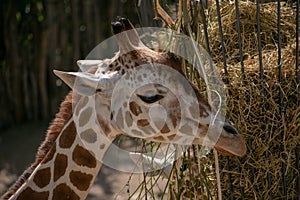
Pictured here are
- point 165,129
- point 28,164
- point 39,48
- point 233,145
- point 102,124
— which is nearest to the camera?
point 233,145

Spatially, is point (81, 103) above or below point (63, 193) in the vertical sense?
above

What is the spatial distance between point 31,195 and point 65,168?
7.8 inches

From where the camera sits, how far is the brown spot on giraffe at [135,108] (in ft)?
9.62

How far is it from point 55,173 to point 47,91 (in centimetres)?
413

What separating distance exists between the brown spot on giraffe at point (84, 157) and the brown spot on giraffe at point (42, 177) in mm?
154

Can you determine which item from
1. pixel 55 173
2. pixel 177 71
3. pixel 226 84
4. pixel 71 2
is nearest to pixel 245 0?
pixel 226 84

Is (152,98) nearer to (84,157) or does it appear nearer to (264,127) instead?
(84,157)

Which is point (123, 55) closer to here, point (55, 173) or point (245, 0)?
point (55, 173)

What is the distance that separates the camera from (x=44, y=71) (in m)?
7.19

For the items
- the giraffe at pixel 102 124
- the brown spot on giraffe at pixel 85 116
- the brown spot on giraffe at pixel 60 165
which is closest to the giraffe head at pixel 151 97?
the giraffe at pixel 102 124

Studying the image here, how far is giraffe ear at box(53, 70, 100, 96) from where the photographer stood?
2.88 metres

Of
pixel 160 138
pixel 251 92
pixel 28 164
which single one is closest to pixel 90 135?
pixel 160 138

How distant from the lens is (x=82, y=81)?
9.47ft

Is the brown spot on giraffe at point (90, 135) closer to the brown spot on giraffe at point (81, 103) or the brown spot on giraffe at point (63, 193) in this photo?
the brown spot on giraffe at point (81, 103)
